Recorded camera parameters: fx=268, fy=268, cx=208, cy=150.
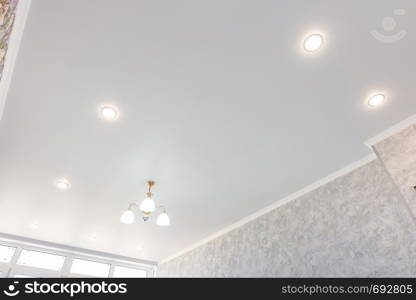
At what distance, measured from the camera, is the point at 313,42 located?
72.2 inches

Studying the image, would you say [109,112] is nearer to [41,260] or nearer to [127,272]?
[41,260]

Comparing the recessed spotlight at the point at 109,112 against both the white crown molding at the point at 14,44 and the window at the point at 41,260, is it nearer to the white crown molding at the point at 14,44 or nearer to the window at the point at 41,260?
the white crown molding at the point at 14,44

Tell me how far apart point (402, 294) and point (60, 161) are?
3151mm

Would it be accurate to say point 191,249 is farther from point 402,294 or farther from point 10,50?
point 10,50

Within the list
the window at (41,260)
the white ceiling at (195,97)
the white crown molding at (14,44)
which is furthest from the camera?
the window at (41,260)

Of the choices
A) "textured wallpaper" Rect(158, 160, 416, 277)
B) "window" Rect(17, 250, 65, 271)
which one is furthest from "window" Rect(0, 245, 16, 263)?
"textured wallpaper" Rect(158, 160, 416, 277)

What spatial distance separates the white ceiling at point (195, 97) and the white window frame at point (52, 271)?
1.79m

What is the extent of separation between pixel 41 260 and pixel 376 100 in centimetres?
570

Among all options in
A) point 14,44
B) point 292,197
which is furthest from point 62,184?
point 292,197

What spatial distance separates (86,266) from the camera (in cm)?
527

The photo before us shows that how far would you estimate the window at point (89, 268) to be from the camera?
5.12 meters

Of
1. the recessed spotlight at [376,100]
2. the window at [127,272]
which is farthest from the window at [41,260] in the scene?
the recessed spotlight at [376,100]

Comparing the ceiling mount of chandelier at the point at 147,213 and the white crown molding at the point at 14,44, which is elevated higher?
the white crown molding at the point at 14,44

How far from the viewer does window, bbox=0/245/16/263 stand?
179 inches
